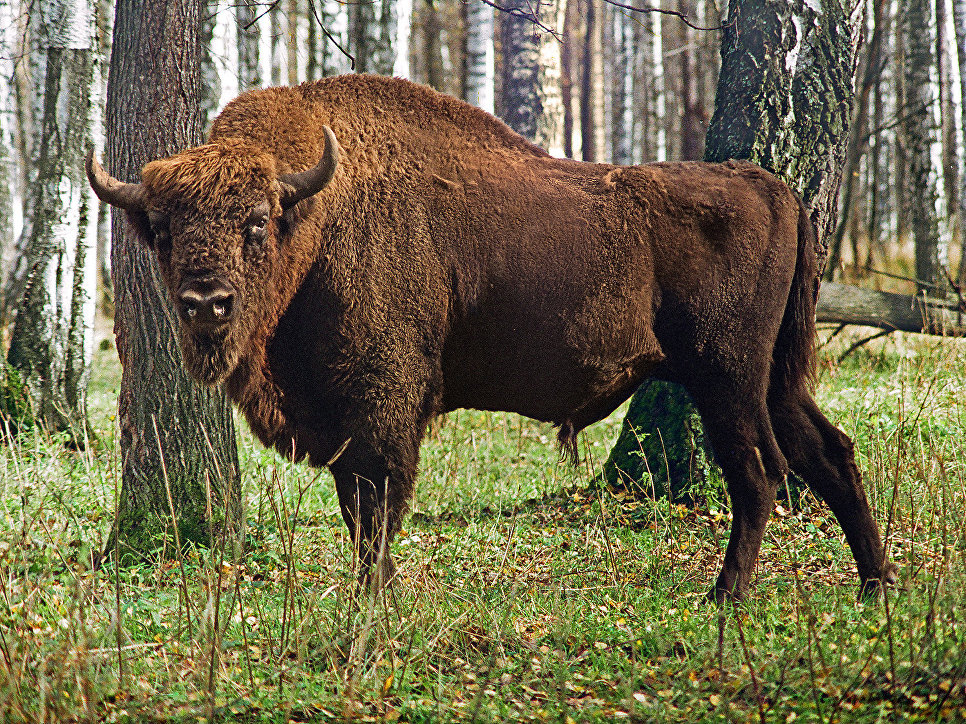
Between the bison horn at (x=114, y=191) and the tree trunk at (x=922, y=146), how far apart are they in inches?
384

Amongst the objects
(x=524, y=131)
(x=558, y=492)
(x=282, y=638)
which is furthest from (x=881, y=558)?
(x=524, y=131)

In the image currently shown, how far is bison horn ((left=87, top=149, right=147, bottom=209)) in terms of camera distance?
339cm

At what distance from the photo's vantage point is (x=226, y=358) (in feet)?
11.3

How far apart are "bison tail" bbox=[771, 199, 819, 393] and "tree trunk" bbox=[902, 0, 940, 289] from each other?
719cm

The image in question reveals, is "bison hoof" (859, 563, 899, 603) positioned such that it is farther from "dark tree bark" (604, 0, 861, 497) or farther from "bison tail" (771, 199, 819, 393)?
"dark tree bark" (604, 0, 861, 497)

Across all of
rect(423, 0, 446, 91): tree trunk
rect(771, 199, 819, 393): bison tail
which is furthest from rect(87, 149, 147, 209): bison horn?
rect(423, 0, 446, 91): tree trunk

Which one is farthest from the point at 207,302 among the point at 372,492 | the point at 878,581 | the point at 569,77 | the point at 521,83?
the point at 569,77

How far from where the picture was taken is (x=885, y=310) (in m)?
8.05

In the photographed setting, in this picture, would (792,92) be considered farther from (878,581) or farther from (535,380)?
(878,581)

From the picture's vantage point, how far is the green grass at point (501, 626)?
2.79 m

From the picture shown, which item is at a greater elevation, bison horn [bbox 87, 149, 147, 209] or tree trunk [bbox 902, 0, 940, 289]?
tree trunk [bbox 902, 0, 940, 289]

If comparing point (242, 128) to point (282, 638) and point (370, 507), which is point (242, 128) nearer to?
point (370, 507)

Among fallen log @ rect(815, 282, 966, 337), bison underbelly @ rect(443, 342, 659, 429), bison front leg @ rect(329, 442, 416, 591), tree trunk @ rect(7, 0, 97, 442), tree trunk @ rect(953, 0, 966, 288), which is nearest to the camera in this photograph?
bison front leg @ rect(329, 442, 416, 591)

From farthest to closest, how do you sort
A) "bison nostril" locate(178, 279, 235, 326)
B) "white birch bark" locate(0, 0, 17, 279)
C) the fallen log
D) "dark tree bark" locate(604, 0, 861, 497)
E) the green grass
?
"white birch bark" locate(0, 0, 17, 279), the fallen log, "dark tree bark" locate(604, 0, 861, 497), "bison nostril" locate(178, 279, 235, 326), the green grass
